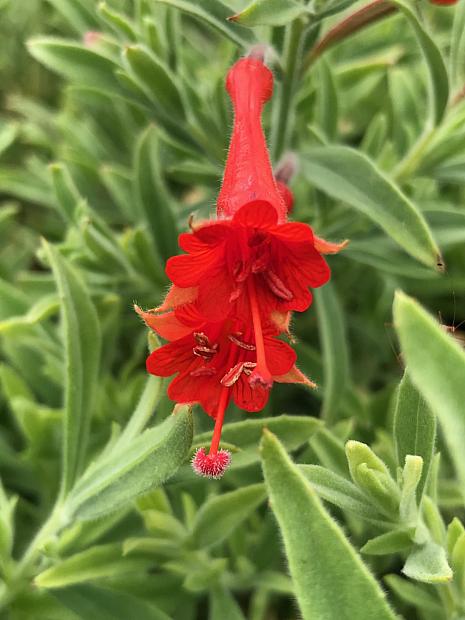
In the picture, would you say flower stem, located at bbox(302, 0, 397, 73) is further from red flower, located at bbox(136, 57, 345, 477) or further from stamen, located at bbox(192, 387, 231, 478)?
stamen, located at bbox(192, 387, 231, 478)

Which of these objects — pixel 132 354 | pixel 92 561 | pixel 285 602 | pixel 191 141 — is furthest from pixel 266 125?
pixel 285 602

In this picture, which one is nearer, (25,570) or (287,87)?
(25,570)

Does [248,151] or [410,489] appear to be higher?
[248,151]

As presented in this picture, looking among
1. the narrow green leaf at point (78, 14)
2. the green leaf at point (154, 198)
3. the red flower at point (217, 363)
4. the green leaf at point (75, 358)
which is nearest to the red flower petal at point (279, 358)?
the red flower at point (217, 363)

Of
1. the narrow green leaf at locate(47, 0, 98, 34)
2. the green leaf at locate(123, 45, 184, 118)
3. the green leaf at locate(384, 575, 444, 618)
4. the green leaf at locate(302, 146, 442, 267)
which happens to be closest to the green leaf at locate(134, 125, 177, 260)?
the green leaf at locate(123, 45, 184, 118)

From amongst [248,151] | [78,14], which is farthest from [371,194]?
[78,14]

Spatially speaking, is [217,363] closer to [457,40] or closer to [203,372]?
[203,372]

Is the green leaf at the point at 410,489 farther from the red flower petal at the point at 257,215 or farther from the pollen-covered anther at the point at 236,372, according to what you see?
the red flower petal at the point at 257,215
